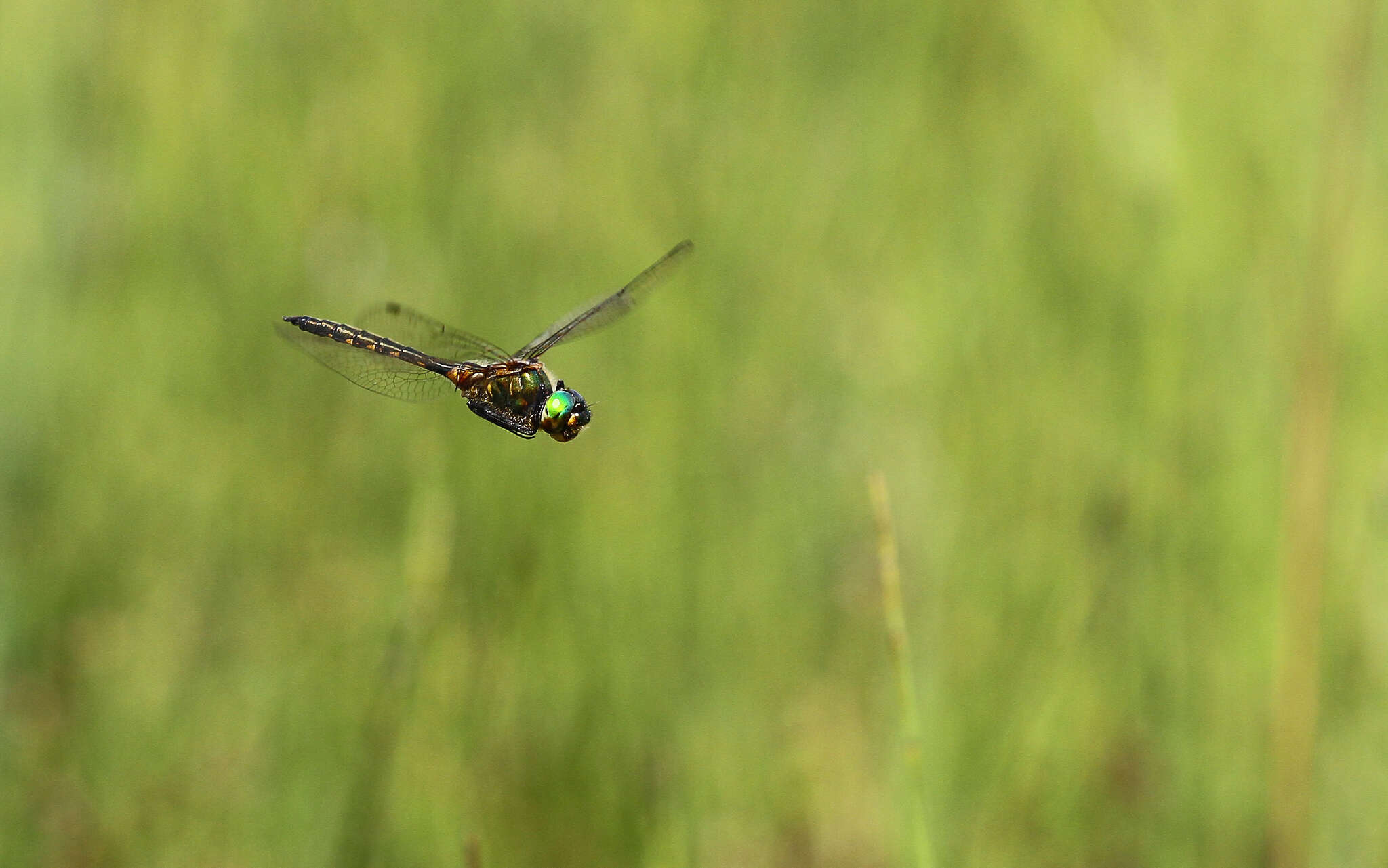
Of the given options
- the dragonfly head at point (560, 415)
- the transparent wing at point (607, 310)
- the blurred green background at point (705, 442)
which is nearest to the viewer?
the transparent wing at point (607, 310)

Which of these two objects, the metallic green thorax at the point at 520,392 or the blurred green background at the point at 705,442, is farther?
the blurred green background at the point at 705,442

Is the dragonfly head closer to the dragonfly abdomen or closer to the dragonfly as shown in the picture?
the dragonfly

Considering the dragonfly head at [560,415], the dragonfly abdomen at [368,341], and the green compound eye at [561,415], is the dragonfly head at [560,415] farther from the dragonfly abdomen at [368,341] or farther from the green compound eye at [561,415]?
the dragonfly abdomen at [368,341]

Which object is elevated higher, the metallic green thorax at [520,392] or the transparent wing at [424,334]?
the transparent wing at [424,334]

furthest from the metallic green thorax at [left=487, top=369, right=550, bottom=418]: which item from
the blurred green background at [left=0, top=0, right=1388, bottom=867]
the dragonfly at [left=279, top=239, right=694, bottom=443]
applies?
the blurred green background at [left=0, top=0, right=1388, bottom=867]

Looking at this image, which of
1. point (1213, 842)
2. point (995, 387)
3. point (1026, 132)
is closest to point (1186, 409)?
point (995, 387)

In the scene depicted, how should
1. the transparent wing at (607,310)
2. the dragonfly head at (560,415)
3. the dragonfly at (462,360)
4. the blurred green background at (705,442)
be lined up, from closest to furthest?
the transparent wing at (607,310) → the dragonfly at (462,360) → the dragonfly head at (560,415) → the blurred green background at (705,442)

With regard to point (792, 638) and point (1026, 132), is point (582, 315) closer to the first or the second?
point (792, 638)

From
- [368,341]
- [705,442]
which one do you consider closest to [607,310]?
[368,341]

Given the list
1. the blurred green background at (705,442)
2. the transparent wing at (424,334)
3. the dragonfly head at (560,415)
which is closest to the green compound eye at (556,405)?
the dragonfly head at (560,415)
